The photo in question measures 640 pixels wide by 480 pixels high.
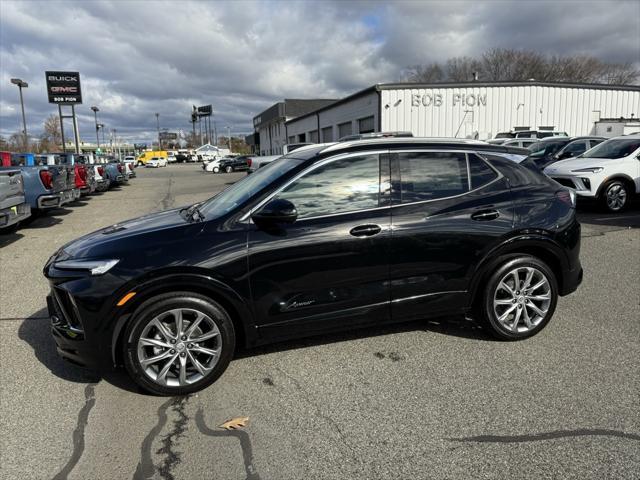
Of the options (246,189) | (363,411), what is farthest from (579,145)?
(363,411)

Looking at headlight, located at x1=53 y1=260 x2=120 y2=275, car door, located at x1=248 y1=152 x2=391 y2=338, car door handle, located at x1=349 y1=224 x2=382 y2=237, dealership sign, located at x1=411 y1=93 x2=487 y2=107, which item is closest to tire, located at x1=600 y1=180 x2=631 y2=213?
car door, located at x1=248 y1=152 x2=391 y2=338

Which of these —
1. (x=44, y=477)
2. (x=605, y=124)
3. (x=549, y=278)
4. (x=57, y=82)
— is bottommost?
(x=44, y=477)

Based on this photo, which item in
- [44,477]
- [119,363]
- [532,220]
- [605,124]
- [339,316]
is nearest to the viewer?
[44,477]

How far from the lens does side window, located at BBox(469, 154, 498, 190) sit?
391 cm

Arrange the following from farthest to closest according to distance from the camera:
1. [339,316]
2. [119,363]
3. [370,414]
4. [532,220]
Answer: [532,220]
[339,316]
[119,363]
[370,414]

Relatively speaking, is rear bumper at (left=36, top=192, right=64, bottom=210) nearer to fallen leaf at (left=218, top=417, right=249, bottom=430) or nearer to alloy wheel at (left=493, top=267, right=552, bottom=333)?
fallen leaf at (left=218, top=417, right=249, bottom=430)

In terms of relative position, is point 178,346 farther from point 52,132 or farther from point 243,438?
point 52,132

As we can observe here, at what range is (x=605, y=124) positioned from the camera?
26375 millimetres

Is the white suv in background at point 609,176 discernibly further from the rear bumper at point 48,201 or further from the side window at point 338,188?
the rear bumper at point 48,201

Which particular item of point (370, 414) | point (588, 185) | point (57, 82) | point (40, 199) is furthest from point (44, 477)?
point (57, 82)

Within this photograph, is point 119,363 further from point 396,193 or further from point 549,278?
point 549,278

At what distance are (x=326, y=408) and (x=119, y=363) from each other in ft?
4.98

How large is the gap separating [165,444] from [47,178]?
32.6 feet

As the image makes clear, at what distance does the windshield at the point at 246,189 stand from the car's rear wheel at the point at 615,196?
8839 millimetres
